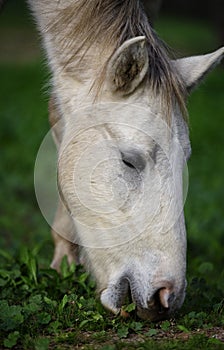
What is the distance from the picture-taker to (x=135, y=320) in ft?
13.2

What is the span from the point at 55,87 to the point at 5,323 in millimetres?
1422

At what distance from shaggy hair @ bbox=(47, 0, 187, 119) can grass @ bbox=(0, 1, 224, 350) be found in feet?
1.41

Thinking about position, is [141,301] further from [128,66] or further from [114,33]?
[114,33]

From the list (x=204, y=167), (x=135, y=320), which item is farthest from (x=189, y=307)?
(x=204, y=167)

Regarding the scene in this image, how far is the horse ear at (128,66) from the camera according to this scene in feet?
12.8

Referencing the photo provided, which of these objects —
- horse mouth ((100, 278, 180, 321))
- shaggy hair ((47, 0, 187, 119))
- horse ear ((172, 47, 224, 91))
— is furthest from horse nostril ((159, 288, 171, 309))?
horse ear ((172, 47, 224, 91))

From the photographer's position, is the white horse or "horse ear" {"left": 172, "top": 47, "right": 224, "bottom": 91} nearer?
the white horse

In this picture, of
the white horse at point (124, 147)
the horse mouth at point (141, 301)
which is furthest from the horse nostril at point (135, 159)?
the horse mouth at point (141, 301)

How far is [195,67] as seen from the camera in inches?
174

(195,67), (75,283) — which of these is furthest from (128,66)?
(75,283)

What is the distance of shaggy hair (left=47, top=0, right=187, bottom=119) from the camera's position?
13.5ft

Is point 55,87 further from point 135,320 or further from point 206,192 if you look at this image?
point 206,192

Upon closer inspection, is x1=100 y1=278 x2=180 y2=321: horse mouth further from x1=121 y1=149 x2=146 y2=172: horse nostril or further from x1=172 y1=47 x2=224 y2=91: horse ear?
x1=172 y1=47 x2=224 y2=91: horse ear

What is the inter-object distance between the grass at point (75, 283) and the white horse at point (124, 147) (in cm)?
17
